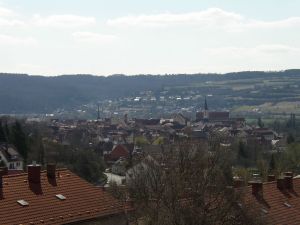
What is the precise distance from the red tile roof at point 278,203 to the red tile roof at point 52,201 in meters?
6.07

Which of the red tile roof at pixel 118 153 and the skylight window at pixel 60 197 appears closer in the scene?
the skylight window at pixel 60 197

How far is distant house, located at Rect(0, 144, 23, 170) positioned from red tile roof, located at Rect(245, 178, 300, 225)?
42.3 m

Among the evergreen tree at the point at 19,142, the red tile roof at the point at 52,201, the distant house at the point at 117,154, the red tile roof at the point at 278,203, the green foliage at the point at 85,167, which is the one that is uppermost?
the red tile roof at the point at 52,201

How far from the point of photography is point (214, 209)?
19.6 m

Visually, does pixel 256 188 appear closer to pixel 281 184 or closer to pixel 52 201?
pixel 281 184

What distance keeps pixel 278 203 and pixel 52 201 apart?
10.8m

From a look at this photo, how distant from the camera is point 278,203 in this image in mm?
30453

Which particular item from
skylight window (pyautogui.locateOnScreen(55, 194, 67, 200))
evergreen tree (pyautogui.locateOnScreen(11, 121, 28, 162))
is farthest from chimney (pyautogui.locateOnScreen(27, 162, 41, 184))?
evergreen tree (pyautogui.locateOnScreen(11, 121, 28, 162))

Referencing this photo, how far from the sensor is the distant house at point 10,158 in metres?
70.0

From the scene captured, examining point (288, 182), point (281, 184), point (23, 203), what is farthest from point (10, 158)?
point (23, 203)

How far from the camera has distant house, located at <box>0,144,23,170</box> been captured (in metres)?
70.0

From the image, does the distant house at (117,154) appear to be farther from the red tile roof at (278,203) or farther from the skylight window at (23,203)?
the skylight window at (23,203)

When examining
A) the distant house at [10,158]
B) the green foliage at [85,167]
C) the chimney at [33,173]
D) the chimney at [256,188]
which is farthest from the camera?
the green foliage at [85,167]

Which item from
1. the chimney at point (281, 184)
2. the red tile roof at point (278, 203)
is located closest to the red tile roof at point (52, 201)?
the red tile roof at point (278, 203)
